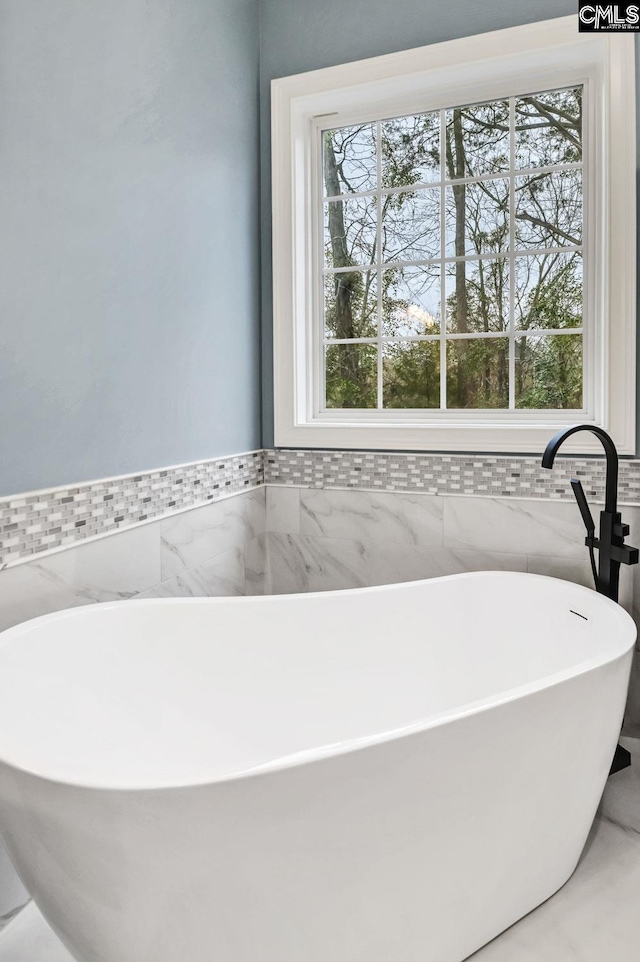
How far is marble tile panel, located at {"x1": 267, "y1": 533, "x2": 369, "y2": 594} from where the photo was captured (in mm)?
2561

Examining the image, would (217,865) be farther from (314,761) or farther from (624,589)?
(624,589)

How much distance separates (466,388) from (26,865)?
2.04m

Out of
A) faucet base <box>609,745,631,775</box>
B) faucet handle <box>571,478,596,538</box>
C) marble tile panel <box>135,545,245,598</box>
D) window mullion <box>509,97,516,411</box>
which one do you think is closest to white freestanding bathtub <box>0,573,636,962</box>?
faucet handle <box>571,478,596,538</box>

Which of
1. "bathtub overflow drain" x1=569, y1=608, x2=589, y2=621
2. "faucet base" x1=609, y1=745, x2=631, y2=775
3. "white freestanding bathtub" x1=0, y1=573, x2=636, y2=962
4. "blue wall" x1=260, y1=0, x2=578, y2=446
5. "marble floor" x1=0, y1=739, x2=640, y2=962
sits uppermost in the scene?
"blue wall" x1=260, y1=0, x2=578, y2=446

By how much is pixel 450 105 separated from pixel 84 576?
211cm

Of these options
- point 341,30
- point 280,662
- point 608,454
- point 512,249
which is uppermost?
point 341,30

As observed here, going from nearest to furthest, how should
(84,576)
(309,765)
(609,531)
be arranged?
(309,765) < (84,576) < (609,531)

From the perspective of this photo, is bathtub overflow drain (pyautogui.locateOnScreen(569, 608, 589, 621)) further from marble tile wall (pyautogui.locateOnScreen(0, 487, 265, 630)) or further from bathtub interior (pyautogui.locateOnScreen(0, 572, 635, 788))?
marble tile wall (pyautogui.locateOnScreen(0, 487, 265, 630))

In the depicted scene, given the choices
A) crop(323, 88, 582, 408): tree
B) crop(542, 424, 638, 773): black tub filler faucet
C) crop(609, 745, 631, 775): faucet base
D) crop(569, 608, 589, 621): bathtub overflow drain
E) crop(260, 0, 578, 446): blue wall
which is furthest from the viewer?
crop(323, 88, 582, 408): tree

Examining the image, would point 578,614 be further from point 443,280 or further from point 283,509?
point 443,280

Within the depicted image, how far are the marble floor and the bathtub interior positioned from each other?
0.41 meters

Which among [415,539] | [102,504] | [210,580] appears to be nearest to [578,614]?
[415,539]

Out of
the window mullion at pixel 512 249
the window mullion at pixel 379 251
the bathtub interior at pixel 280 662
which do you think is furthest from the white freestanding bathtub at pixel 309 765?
the window mullion at pixel 379 251

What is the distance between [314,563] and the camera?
2.62 m
